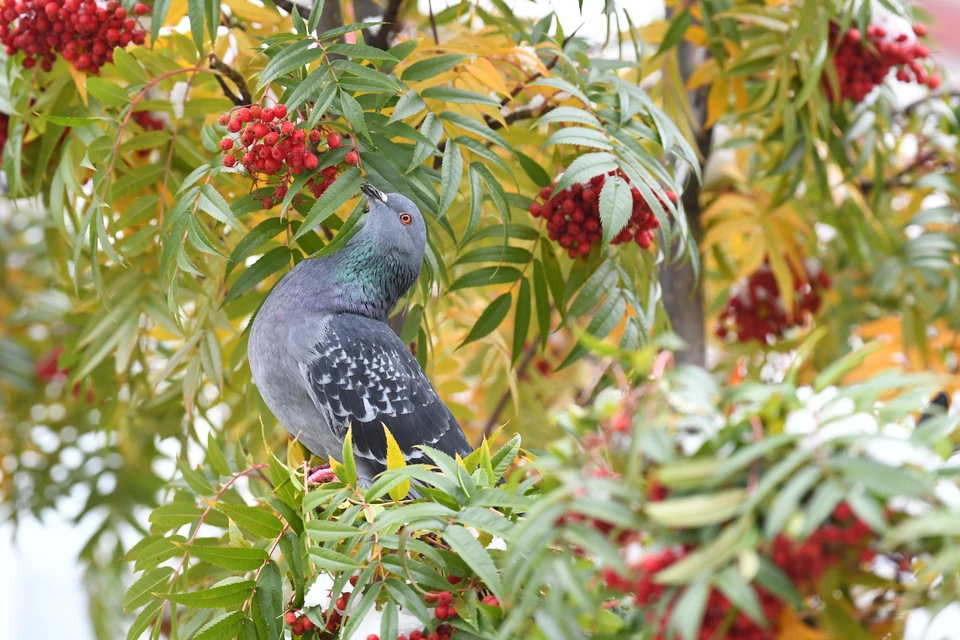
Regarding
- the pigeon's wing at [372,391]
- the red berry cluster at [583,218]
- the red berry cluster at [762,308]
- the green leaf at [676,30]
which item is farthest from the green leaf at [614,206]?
the red berry cluster at [762,308]

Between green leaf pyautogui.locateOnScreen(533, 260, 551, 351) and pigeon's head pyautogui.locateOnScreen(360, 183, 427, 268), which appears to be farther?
green leaf pyautogui.locateOnScreen(533, 260, 551, 351)

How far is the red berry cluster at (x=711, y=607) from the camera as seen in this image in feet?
2.20

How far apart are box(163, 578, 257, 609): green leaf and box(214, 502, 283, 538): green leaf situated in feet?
0.20

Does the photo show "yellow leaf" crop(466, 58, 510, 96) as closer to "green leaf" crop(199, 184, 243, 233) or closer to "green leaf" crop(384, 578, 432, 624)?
"green leaf" crop(199, 184, 243, 233)

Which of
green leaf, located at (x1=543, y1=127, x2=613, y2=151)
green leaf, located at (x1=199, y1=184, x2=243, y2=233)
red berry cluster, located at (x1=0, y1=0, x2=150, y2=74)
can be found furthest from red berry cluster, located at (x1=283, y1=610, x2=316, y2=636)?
red berry cluster, located at (x1=0, y1=0, x2=150, y2=74)

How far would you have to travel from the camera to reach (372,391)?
1510mm

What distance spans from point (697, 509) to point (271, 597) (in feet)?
2.08

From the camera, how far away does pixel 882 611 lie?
0.77 metres

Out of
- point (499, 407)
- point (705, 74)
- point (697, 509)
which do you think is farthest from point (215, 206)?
point (705, 74)

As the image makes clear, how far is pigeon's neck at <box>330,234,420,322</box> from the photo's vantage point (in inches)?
58.6

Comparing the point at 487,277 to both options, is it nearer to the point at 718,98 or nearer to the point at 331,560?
the point at 331,560

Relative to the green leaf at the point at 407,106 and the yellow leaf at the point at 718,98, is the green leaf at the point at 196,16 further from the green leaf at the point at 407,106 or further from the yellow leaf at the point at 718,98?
the yellow leaf at the point at 718,98

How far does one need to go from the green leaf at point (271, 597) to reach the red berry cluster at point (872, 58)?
55.0 inches

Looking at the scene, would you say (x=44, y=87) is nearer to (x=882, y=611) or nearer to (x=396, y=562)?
(x=396, y=562)
